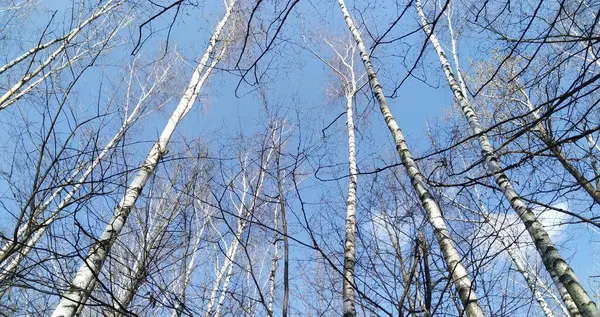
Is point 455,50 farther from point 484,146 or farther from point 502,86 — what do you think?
point 484,146

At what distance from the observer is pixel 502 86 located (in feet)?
27.8

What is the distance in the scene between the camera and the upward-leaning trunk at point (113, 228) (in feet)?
6.29

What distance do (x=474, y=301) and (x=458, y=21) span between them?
25.9 ft

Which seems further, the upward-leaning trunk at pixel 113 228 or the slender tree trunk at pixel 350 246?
the slender tree trunk at pixel 350 246

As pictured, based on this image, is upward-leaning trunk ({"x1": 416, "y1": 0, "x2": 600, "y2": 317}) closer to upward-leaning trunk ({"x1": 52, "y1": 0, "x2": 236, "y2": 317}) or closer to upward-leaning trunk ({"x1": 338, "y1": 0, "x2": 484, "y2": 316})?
upward-leaning trunk ({"x1": 338, "y1": 0, "x2": 484, "y2": 316})

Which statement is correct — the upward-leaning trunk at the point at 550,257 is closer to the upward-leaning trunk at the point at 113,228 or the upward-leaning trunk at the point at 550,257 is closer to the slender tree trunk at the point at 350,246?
the slender tree trunk at the point at 350,246

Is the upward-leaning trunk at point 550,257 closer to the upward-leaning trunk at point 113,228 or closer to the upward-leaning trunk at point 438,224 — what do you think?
the upward-leaning trunk at point 438,224

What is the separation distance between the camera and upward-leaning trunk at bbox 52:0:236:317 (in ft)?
6.29

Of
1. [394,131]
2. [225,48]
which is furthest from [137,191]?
[225,48]

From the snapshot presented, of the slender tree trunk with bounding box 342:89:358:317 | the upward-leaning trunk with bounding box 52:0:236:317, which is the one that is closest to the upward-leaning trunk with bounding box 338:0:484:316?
the slender tree trunk with bounding box 342:89:358:317

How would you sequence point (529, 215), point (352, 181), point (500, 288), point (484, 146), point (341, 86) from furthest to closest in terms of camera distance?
point (341, 86) → point (352, 181) → point (484, 146) → point (529, 215) → point (500, 288)

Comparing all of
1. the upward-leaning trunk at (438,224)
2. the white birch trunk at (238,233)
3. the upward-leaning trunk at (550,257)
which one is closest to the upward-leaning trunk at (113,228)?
the white birch trunk at (238,233)

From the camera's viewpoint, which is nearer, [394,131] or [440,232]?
[440,232]

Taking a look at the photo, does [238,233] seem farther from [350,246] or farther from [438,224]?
[438,224]
